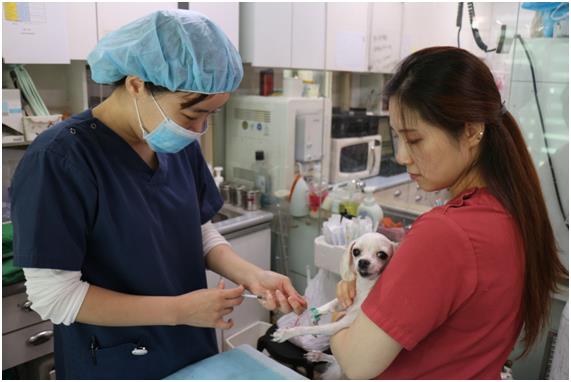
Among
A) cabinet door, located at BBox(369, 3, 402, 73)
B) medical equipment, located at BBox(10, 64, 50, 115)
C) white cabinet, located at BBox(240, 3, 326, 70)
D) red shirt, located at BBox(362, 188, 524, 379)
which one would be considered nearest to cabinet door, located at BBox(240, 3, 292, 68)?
white cabinet, located at BBox(240, 3, 326, 70)

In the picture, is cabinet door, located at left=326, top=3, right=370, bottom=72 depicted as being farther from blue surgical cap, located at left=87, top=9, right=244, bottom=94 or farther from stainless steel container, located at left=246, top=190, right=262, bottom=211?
blue surgical cap, located at left=87, top=9, right=244, bottom=94

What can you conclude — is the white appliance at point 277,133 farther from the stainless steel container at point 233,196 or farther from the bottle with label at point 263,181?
the stainless steel container at point 233,196

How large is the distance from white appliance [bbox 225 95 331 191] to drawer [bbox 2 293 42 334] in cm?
141

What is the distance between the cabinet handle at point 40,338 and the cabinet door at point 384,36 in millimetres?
2463

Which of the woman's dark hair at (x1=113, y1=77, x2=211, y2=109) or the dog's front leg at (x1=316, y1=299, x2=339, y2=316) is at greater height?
the woman's dark hair at (x1=113, y1=77, x2=211, y2=109)

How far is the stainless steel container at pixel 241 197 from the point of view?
2701mm

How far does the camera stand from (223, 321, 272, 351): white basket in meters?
2.45

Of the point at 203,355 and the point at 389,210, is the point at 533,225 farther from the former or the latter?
the point at 389,210

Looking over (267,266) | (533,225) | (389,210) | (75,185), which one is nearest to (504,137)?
(533,225)

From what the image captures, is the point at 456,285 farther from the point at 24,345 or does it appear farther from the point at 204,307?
the point at 24,345

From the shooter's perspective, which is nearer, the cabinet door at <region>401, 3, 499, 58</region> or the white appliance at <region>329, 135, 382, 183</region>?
the white appliance at <region>329, 135, 382, 183</region>

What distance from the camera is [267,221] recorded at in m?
2.61

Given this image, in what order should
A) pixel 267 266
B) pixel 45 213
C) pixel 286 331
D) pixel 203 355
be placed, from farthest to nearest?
1. pixel 267 266
2. pixel 203 355
3. pixel 286 331
4. pixel 45 213

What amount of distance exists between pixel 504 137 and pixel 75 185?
33.3 inches
